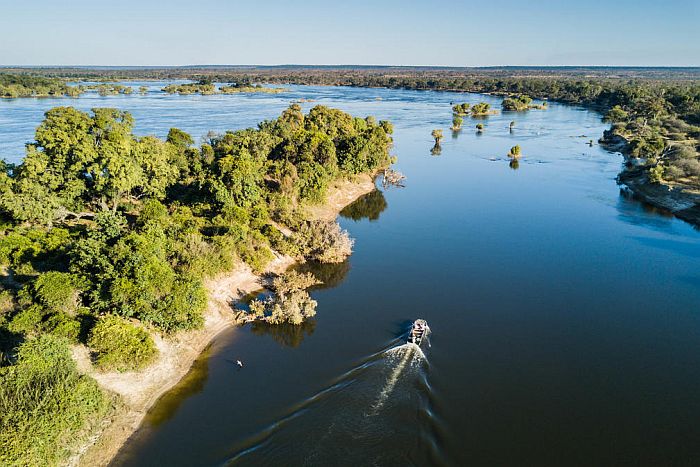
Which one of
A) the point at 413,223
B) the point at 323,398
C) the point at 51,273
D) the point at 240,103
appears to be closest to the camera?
the point at 323,398

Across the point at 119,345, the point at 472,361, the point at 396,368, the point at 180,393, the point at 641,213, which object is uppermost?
the point at 119,345

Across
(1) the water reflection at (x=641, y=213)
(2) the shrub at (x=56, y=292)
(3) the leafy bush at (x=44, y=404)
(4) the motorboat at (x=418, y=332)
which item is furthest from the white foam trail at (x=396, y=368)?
(1) the water reflection at (x=641, y=213)

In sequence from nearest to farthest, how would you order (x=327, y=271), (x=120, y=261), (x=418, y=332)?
(x=120, y=261) → (x=418, y=332) → (x=327, y=271)

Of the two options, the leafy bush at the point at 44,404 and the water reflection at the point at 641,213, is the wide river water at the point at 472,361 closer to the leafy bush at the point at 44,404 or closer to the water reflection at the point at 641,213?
the water reflection at the point at 641,213

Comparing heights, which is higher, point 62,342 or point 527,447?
point 62,342

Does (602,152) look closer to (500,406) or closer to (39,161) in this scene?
(500,406)

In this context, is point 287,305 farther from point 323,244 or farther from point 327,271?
point 323,244

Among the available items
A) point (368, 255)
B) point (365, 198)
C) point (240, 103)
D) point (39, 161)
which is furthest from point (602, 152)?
point (240, 103)

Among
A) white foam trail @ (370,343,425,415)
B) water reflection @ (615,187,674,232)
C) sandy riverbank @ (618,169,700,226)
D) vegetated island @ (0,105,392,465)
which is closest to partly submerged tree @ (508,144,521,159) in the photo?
sandy riverbank @ (618,169,700,226)

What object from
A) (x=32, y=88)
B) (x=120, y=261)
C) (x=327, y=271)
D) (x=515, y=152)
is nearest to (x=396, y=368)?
(x=327, y=271)
